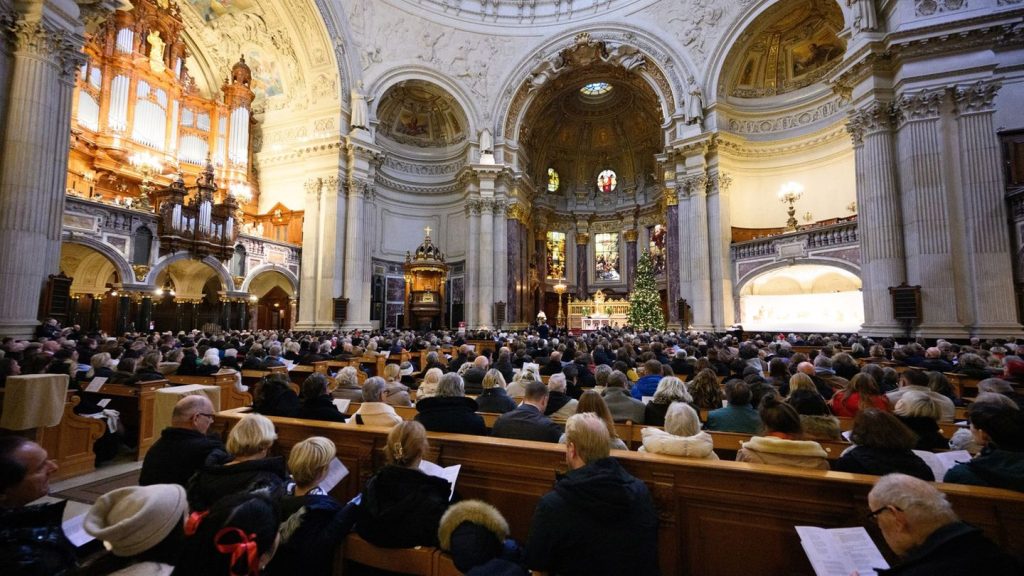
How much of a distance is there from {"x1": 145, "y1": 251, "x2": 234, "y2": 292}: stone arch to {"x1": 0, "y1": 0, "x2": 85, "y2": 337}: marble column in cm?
431

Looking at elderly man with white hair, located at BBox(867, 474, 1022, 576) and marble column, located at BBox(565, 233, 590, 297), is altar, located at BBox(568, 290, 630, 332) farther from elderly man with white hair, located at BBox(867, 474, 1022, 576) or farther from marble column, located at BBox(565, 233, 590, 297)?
elderly man with white hair, located at BBox(867, 474, 1022, 576)

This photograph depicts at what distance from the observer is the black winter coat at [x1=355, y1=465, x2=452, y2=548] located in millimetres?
1921

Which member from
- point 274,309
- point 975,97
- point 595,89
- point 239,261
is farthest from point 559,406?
point 595,89

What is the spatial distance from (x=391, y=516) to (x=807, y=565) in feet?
6.29

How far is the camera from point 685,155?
1689 cm

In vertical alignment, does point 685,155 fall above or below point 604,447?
above

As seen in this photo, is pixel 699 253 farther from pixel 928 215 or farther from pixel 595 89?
pixel 595 89

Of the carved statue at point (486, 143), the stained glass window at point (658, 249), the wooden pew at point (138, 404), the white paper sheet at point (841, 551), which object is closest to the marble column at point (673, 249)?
the stained glass window at point (658, 249)

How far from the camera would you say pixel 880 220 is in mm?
10844

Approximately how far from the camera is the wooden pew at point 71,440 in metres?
4.25

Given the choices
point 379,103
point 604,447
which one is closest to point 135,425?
point 604,447

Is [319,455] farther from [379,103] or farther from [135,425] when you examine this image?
[379,103]

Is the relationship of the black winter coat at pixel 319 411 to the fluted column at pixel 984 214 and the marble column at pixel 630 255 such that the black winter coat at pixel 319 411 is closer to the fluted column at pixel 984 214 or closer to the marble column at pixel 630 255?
the fluted column at pixel 984 214

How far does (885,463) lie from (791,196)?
54.5 feet
